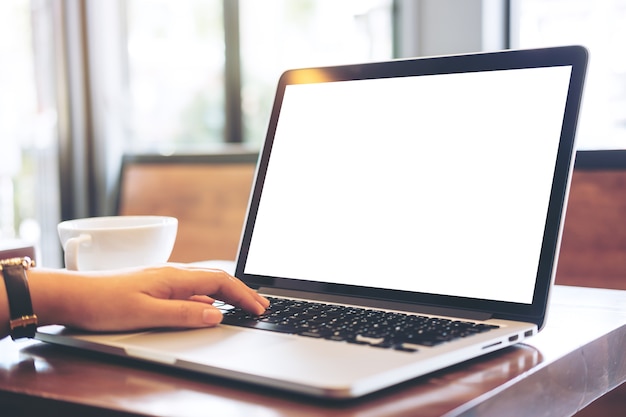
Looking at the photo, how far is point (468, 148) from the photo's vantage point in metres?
0.72

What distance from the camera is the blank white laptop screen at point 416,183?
0.67m

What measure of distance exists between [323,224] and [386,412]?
0.38 metres

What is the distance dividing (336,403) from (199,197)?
73.2 inches

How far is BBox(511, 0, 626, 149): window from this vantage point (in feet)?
6.06

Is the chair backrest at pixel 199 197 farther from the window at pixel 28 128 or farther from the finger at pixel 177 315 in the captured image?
the finger at pixel 177 315

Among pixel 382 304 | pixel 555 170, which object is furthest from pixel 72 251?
pixel 555 170

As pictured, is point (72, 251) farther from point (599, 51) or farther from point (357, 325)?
point (599, 51)

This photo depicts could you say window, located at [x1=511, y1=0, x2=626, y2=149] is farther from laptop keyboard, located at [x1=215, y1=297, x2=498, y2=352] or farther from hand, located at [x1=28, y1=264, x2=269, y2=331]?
hand, located at [x1=28, y1=264, x2=269, y2=331]

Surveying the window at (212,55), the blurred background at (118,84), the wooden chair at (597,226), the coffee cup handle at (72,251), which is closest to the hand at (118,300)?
the coffee cup handle at (72,251)

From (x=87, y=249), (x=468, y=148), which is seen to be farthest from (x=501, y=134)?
(x=87, y=249)

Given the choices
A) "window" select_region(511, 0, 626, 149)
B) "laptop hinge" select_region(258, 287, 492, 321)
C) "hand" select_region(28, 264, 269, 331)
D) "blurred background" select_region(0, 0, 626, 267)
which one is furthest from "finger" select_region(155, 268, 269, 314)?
"blurred background" select_region(0, 0, 626, 267)

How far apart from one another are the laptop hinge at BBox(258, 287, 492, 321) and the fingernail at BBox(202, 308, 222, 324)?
164mm

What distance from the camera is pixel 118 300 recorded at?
23.6 inches

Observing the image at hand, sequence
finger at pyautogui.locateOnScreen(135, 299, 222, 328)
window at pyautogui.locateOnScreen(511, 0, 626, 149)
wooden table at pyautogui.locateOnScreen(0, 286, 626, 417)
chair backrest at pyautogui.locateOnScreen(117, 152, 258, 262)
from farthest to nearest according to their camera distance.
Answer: chair backrest at pyautogui.locateOnScreen(117, 152, 258, 262) < window at pyautogui.locateOnScreen(511, 0, 626, 149) < finger at pyautogui.locateOnScreen(135, 299, 222, 328) < wooden table at pyautogui.locateOnScreen(0, 286, 626, 417)
